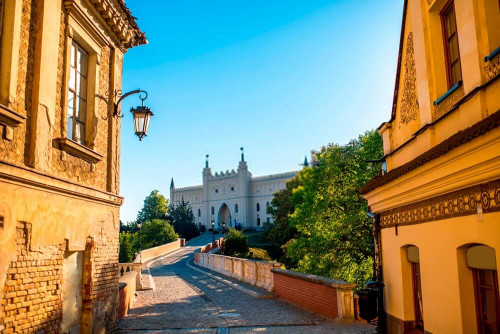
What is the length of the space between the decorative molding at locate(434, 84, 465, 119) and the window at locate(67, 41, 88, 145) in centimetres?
624

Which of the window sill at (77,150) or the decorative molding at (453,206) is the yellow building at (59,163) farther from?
the decorative molding at (453,206)

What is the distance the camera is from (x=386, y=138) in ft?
32.0

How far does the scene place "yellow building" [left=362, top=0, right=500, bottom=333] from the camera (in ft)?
17.2

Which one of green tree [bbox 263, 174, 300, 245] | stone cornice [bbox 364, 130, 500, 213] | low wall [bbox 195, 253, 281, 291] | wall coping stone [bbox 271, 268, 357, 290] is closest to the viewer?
stone cornice [bbox 364, 130, 500, 213]

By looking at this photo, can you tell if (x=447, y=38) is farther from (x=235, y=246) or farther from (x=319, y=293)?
(x=235, y=246)

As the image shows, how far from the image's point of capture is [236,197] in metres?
101

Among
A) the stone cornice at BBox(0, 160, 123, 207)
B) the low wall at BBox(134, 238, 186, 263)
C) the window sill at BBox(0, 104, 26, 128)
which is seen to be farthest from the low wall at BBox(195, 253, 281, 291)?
the window sill at BBox(0, 104, 26, 128)

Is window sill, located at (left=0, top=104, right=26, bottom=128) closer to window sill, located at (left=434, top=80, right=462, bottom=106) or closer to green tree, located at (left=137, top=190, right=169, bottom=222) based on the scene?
window sill, located at (left=434, top=80, right=462, bottom=106)

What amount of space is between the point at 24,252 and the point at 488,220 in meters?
6.04

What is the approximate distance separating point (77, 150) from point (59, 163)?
61 centimetres

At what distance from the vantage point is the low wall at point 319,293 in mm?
11031

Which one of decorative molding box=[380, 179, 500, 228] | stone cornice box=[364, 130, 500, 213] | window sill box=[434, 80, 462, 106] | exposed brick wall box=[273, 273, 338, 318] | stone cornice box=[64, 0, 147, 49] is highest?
stone cornice box=[64, 0, 147, 49]

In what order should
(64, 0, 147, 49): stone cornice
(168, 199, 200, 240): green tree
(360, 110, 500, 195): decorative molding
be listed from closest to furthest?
(360, 110, 500, 195): decorative molding
(64, 0, 147, 49): stone cornice
(168, 199, 200, 240): green tree

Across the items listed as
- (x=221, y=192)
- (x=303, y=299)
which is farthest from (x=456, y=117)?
(x=221, y=192)
